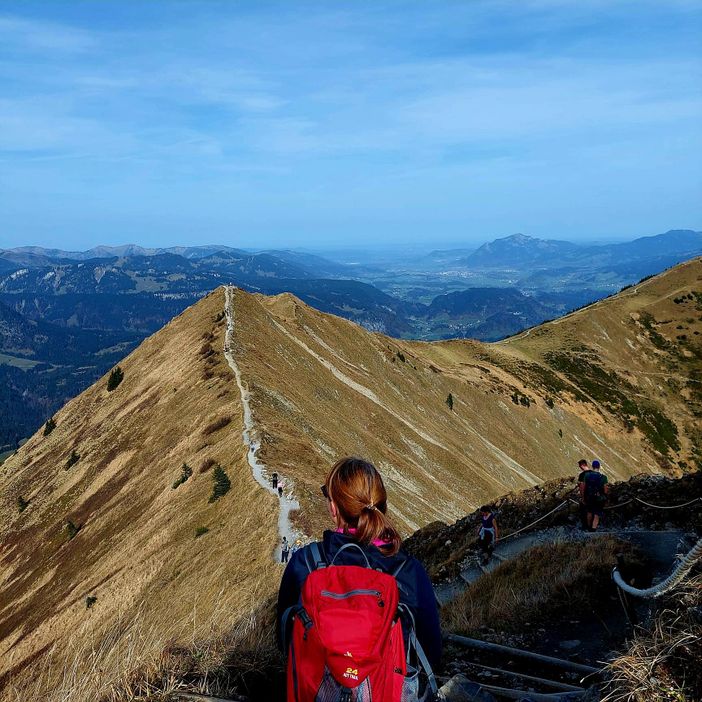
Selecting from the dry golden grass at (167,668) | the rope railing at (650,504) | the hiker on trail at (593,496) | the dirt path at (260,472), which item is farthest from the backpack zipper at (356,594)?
the dirt path at (260,472)

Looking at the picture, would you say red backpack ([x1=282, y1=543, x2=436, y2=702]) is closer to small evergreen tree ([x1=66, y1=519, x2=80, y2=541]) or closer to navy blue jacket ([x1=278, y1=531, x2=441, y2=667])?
navy blue jacket ([x1=278, y1=531, x2=441, y2=667])

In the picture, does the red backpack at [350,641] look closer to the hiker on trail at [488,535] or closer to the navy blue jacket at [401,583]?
the navy blue jacket at [401,583]

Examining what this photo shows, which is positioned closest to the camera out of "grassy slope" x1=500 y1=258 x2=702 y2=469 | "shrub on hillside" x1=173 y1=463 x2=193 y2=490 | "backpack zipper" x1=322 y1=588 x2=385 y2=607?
"backpack zipper" x1=322 y1=588 x2=385 y2=607

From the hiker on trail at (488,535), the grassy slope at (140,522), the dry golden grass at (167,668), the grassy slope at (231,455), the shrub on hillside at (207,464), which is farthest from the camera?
the shrub on hillside at (207,464)

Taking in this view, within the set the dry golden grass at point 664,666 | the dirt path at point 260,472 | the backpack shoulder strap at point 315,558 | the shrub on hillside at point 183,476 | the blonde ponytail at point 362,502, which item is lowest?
the shrub on hillside at point 183,476

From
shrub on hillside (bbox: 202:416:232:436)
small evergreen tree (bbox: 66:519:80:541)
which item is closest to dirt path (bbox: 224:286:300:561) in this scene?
shrub on hillside (bbox: 202:416:232:436)

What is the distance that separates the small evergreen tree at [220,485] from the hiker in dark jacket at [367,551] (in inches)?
937

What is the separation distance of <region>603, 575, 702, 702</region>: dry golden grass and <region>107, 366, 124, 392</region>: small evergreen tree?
228 ft

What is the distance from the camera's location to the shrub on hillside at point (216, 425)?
36.2 meters

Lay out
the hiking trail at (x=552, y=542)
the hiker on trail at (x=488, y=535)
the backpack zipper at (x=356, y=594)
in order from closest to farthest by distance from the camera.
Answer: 1. the backpack zipper at (x=356, y=594)
2. the hiking trail at (x=552, y=542)
3. the hiker on trail at (x=488, y=535)

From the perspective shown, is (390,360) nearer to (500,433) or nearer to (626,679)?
(500,433)

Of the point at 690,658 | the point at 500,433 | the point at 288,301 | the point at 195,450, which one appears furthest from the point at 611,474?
the point at 690,658

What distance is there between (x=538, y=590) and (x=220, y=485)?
20.4m

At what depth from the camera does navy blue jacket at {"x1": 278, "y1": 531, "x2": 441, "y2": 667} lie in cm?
495
